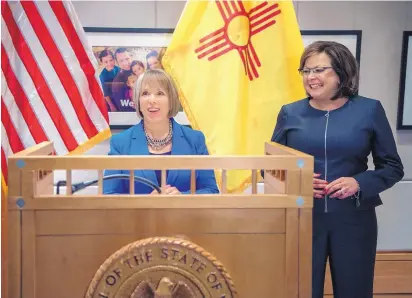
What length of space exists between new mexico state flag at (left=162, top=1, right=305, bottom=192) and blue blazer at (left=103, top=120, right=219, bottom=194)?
21.3 inches

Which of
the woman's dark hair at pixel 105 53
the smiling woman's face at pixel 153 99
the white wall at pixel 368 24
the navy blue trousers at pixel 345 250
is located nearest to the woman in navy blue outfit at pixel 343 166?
the navy blue trousers at pixel 345 250

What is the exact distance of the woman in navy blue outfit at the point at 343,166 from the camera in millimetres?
1530

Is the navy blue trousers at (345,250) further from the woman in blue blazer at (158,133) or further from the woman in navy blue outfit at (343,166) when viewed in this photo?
the woman in blue blazer at (158,133)

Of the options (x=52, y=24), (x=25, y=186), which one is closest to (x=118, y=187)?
(x=25, y=186)

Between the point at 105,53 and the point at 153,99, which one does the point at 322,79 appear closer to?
the point at 153,99

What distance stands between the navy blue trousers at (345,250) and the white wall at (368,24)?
1.14 metres

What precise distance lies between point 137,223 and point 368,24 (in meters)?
1.87

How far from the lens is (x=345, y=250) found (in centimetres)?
153

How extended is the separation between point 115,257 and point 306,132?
78cm

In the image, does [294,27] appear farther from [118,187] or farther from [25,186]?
[25,186]

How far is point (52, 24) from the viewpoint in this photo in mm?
2158

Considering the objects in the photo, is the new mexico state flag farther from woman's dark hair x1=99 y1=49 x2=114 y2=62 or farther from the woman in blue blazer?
the woman in blue blazer

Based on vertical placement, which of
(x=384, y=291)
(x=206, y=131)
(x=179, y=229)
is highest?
(x=206, y=131)

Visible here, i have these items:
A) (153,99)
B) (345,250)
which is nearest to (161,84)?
(153,99)
